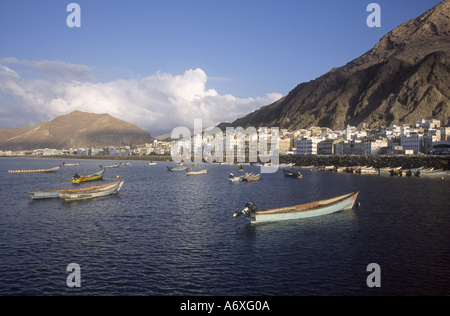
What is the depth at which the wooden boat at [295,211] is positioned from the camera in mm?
33625

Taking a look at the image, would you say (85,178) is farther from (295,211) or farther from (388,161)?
(388,161)

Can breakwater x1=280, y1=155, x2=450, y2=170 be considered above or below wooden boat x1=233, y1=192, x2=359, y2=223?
above

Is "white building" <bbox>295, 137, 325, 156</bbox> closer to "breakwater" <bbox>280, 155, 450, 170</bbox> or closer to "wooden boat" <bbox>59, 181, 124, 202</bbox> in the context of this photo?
"breakwater" <bbox>280, 155, 450, 170</bbox>

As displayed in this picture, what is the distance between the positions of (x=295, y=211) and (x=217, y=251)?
1320 cm

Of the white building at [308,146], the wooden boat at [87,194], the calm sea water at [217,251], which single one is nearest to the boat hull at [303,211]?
the calm sea water at [217,251]

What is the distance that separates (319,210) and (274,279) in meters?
19.6

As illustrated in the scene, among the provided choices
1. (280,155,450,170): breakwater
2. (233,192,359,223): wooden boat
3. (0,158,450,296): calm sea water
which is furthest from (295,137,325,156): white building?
(233,192,359,223): wooden boat

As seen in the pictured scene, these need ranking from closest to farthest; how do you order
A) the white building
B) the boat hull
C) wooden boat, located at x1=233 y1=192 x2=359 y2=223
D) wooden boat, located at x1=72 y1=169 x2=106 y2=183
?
wooden boat, located at x1=233 y1=192 x2=359 y2=223
the boat hull
wooden boat, located at x1=72 y1=169 x2=106 y2=183
the white building

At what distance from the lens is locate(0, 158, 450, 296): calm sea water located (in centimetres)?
1919

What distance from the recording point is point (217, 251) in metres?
25.5

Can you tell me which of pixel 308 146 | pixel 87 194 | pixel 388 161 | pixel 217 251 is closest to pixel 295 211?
pixel 217 251

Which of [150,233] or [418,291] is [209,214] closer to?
[150,233]

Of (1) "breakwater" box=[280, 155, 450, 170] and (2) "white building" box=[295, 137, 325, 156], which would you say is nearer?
(1) "breakwater" box=[280, 155, 450, 170]
